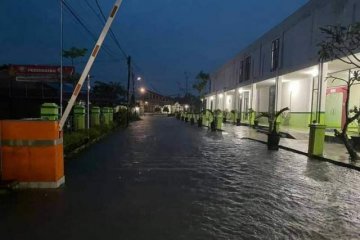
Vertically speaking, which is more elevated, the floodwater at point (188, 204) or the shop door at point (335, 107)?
the shop door at point (335, 107)

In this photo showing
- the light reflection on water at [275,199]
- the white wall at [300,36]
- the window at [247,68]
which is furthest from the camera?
the window at [247,68]

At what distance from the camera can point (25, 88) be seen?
1411 inches

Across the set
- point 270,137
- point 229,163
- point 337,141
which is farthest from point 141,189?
point 337,141

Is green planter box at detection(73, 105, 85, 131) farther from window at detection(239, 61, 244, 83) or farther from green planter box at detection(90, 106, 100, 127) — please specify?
window at detection(239, 61, 244, 83)

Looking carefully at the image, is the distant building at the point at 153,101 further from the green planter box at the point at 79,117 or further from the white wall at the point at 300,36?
the green planter box at the point at 79,117

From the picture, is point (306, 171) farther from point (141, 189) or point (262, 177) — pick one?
point (141, 189)

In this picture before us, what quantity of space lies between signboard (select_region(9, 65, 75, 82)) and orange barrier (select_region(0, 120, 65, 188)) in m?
18.0

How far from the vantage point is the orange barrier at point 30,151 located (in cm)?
759

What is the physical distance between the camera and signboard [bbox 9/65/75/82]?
84.1 ft

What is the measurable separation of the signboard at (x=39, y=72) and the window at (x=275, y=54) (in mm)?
17370

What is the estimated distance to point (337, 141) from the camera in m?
19.6

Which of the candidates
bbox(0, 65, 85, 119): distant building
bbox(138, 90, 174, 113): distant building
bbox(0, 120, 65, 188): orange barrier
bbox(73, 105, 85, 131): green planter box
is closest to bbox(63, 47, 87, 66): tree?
bbox(0, 65, 85, 119): distant building

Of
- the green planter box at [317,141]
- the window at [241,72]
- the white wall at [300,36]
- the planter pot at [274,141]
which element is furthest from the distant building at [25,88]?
the window at [241,72]

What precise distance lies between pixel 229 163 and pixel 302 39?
18.4m
